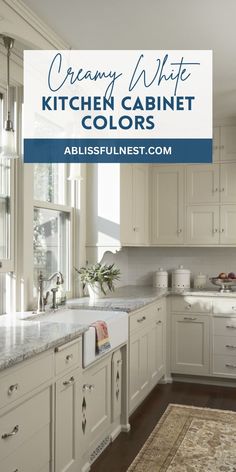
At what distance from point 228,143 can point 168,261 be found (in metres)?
1.43

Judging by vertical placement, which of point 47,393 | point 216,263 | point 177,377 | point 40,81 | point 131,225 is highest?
point 40,81

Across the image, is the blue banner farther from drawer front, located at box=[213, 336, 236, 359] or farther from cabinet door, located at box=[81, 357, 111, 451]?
drawer front, located at box=[213, 336, 236, 359]

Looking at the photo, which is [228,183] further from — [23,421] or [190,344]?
[23,421]

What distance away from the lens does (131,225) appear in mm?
4465

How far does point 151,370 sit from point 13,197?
198 cm

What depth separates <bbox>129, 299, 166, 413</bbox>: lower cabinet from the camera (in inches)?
143

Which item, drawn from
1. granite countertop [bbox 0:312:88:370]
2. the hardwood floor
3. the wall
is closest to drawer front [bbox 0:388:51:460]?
granite countertop [bbox 0:312:88:370]

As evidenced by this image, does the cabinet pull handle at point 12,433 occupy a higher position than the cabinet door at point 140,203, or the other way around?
the cabinet door at point 140,203

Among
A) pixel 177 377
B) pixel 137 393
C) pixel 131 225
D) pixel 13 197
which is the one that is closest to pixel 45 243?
pixel 13 197

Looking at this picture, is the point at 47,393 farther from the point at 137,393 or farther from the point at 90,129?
the point at 90,129

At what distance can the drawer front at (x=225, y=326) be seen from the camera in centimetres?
451

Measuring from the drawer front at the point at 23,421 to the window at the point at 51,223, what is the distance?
4.42ft

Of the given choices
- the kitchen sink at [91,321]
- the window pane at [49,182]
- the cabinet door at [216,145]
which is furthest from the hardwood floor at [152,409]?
the cabinet door at [216,145]

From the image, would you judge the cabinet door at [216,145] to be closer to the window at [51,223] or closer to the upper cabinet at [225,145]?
the upper cabinet at [225,145]
